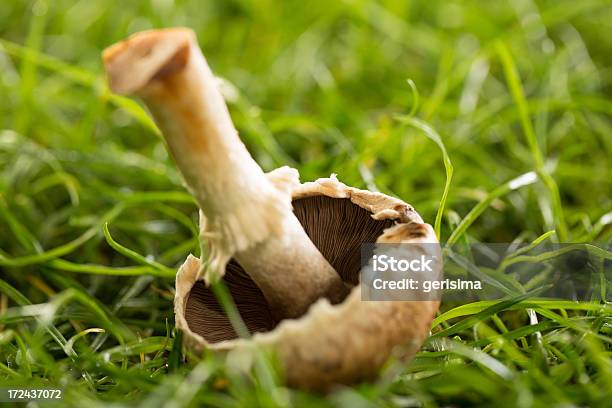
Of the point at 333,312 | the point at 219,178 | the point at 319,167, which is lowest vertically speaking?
the point at 319,167

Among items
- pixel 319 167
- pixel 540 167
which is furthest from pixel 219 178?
pixel 540 167

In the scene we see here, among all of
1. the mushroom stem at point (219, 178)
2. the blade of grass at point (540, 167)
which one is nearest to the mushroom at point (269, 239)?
the mushroom stem at point (219, 178)

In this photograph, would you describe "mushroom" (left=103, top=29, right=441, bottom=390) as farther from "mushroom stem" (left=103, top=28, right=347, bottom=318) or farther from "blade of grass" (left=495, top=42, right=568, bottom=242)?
"blade of grass" (left=495, top=42, right=568, bottom=242)

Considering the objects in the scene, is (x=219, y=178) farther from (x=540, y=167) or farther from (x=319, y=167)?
(x=540, y=167)

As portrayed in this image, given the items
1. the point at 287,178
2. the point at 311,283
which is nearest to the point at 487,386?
the point at 311,283

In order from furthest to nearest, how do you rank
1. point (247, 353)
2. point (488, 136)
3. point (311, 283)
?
1. point (488, 136)
2. point (311, 283)
3. point (247, 353)

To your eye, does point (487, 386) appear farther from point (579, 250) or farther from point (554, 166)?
point (554, 166)
